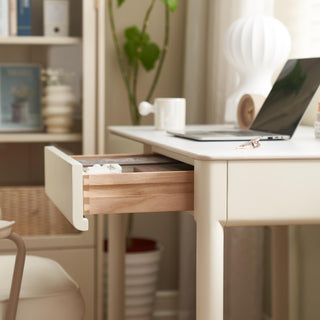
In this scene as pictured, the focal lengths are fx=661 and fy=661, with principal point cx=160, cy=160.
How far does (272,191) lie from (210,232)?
125 mm

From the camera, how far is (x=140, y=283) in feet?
8.41

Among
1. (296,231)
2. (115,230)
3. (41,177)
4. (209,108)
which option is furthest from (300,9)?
(41,177)

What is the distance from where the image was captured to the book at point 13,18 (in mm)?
2418

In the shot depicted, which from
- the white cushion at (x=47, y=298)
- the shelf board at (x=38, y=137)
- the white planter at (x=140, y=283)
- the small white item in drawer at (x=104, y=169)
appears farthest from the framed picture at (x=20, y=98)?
the small white item in drawer at (x=104, y=169)

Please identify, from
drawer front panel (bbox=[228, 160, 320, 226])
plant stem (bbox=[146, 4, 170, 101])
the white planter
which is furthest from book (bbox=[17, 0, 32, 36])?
drawer front panel (bbox=[228, 160, 320, 226])

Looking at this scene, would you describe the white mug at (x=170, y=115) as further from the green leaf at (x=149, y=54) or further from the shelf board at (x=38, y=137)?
the green leaf at (x=149, y=54)

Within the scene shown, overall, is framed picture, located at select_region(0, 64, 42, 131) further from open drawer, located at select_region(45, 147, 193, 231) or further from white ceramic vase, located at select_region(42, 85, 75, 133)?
open drawer, located at select_region(45, 147, 193, 231)

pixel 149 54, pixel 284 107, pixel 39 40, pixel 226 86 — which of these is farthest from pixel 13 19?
pixel 284 107

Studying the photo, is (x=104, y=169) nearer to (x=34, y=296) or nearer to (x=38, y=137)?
(x=34, y=296)

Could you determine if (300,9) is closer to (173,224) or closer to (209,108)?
(209,108)

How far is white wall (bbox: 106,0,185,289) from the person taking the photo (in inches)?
108

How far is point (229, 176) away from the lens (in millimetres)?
1096

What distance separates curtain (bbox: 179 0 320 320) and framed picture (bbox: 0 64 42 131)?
0.59 m

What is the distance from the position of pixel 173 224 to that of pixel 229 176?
1.79m
